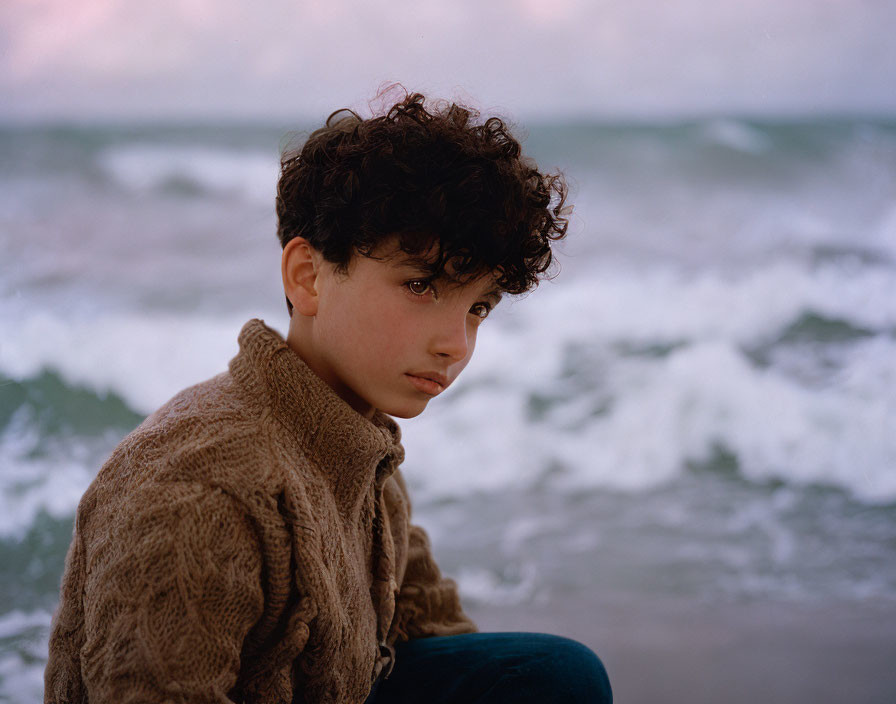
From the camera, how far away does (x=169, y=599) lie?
0.58 metres

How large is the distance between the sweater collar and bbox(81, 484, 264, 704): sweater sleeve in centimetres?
10

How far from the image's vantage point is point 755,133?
3008 millimetres

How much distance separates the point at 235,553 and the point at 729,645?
1.04 metres

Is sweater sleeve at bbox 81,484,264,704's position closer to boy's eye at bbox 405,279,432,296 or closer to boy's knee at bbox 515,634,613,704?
boy's eye at bbox 405,279,432,296

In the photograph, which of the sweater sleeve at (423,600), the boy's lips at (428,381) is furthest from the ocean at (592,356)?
the boy's lips at (428,381)

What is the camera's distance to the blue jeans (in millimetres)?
845

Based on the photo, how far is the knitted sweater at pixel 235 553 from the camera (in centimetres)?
59

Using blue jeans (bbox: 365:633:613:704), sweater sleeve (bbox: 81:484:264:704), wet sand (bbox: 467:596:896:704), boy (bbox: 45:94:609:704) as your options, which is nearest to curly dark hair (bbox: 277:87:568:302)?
boy (bbox: 45:94:609:704)

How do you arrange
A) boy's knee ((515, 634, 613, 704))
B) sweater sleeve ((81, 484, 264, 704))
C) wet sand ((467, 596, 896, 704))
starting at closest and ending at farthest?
sweater sleeve ((81, 484, 264, 704))
boy's knee ((515, 634, 613, 704))
wet sand ((467, 596, 896, 704))

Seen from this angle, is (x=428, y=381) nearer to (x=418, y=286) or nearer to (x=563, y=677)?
(x=418, y=286)

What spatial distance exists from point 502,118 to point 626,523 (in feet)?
3.91

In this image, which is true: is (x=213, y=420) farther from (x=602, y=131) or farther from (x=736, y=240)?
(x=602, y=131)

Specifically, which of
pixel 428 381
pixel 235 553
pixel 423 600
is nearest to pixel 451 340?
pixel 428 381

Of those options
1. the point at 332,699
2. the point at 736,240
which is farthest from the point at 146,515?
the point at 736,240
